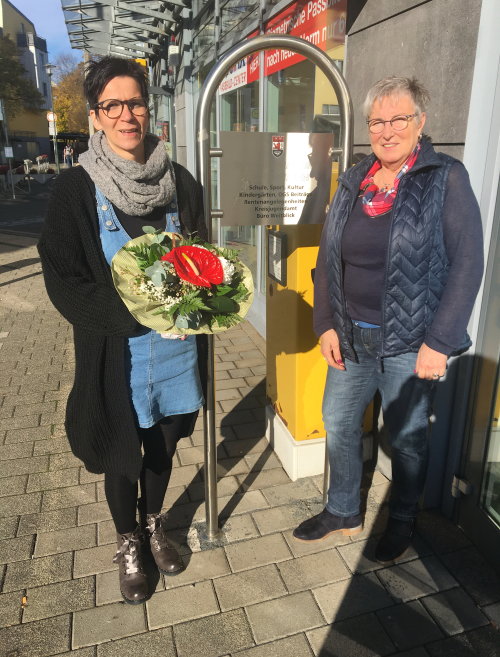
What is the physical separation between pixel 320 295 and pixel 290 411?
96 centimetres

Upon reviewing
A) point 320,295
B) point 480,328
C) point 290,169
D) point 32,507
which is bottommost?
point 32,507

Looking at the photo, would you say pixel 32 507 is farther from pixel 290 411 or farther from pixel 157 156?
pixel 157 156

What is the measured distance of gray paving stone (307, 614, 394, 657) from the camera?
81.3 inches

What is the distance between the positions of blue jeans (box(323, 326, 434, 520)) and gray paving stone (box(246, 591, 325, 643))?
1.63 feet

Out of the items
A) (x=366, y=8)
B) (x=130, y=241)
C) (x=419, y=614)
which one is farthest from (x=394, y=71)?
(x=419, y=614)

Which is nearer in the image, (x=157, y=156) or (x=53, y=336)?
(x=157, y=156)

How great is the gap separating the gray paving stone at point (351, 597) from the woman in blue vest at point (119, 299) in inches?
30.4

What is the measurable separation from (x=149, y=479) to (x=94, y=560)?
516 millimetres

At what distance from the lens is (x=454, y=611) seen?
2.24m

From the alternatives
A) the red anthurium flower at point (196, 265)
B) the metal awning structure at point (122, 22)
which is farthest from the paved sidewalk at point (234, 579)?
the metal awning structure at point (122, 22)

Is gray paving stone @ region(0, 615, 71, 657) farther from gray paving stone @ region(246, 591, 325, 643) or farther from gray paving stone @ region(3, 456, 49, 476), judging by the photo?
gray paving stone @ region(3, 456, 49, 476)

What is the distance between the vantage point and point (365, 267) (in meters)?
2.17

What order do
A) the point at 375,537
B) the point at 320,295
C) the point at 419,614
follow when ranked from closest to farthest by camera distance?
the point at 419,614 → the point at 320,295 → the point at 375,537

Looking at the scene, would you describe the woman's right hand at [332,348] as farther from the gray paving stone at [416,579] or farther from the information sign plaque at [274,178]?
the gray paving stone at [416,579]
